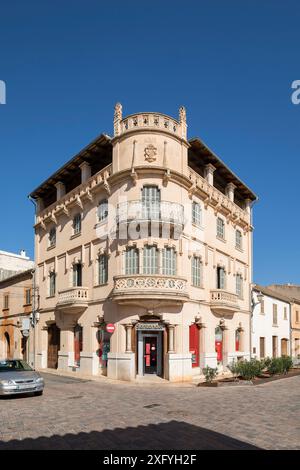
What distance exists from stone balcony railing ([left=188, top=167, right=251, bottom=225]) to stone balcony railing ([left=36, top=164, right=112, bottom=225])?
527 cm

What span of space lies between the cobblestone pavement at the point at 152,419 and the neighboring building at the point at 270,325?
1821 centimetres

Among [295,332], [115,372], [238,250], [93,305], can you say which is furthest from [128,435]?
[295,332]

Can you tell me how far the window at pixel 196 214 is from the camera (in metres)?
28.2

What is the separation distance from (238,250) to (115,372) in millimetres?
15116

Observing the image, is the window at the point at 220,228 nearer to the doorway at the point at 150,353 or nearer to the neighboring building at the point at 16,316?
the doorway at the point at 150,353

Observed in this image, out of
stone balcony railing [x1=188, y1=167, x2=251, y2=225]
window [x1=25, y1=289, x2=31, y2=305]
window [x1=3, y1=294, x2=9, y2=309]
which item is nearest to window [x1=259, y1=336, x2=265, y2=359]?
stone balcony railing [x1=188, y1=167, x2=251, y2=225]

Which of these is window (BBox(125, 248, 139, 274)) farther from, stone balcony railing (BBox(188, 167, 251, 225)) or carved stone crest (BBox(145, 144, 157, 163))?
stone balcony railing (BBox(188, 167, 251, 225))

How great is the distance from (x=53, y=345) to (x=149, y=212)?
14.2 m

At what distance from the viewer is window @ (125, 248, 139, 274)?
24750 mm

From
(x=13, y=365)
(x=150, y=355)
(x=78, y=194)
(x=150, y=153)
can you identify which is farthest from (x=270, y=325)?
(x=13, y=365)

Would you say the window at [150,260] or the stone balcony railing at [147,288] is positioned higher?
the window at [150,260]

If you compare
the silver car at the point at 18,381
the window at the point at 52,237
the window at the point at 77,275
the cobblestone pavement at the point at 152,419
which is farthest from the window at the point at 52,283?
the silver car at the point at 18,381
